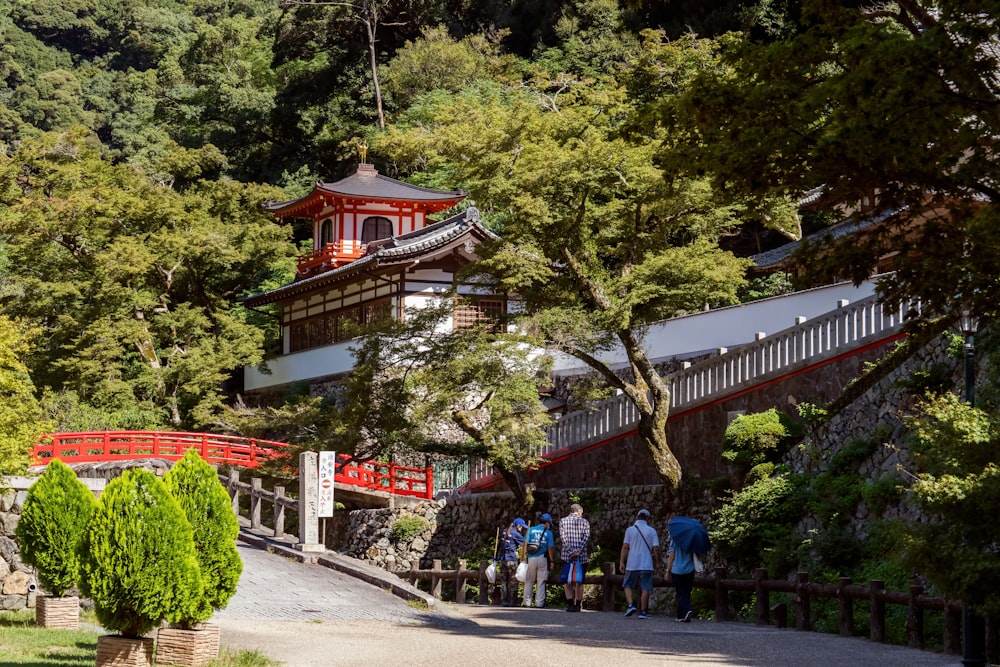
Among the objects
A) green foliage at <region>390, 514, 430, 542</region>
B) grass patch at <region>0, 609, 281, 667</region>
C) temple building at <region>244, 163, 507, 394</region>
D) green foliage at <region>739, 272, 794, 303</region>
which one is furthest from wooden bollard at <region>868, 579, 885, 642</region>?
temple building at <region>244, 163, 507, 394</region>

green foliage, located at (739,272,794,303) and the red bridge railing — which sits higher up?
green foliage, located at (739,272,794,303)

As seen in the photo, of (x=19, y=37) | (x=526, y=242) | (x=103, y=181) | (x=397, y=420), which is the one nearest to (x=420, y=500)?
(x=397, y=420)

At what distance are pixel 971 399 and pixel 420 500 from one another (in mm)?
19539

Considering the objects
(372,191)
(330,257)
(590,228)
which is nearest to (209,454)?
(330,257)

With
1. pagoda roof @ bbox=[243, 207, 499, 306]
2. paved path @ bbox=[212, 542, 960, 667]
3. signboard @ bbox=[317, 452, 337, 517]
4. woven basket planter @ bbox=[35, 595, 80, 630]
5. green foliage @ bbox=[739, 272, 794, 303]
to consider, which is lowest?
paved path @ bbox=[212, 542, 960, 667]

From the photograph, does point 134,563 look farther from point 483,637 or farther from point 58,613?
point 58,613

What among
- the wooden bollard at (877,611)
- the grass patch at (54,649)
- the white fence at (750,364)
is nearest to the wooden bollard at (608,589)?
the wooden bollard at (877,611)

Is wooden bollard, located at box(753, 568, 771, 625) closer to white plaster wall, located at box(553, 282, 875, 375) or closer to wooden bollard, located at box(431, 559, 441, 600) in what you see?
wooden bollard, located at box(431, 559, 441, 600)

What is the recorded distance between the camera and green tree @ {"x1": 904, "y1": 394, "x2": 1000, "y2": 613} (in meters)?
11.3

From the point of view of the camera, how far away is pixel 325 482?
23375 mm

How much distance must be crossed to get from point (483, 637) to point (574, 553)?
526cm

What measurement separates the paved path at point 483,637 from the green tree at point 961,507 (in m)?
1.31

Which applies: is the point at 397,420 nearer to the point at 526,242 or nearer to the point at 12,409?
the point at 526,242

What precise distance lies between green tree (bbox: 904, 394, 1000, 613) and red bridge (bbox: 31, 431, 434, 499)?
2060 centimetres
